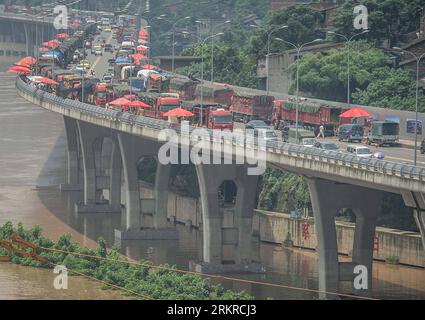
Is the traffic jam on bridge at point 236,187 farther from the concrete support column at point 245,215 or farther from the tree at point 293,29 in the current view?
the tree at point 293,29

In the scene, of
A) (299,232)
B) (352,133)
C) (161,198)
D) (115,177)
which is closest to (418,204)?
(352,133)

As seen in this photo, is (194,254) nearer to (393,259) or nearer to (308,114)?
(393,259)

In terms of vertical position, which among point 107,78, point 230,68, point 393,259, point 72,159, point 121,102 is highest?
point 230,68

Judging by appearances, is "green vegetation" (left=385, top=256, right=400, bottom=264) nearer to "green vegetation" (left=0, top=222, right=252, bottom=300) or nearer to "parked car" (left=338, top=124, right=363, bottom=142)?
"parked car" (left=338, top=124, right=363, bottom=142)

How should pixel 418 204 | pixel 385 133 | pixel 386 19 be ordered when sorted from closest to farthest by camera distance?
pixel 418 204
pixel 385 133
pixel 386 19

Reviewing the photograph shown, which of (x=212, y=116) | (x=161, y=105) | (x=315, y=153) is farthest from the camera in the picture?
(x=161, y=105)

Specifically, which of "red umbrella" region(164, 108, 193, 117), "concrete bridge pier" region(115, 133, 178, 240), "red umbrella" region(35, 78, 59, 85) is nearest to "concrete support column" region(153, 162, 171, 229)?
"concrete bridge pier" region(115, 133, 178, 240)

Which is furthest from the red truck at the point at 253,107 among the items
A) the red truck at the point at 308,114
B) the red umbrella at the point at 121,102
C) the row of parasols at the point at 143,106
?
the red umbrella at the point at 121,102
